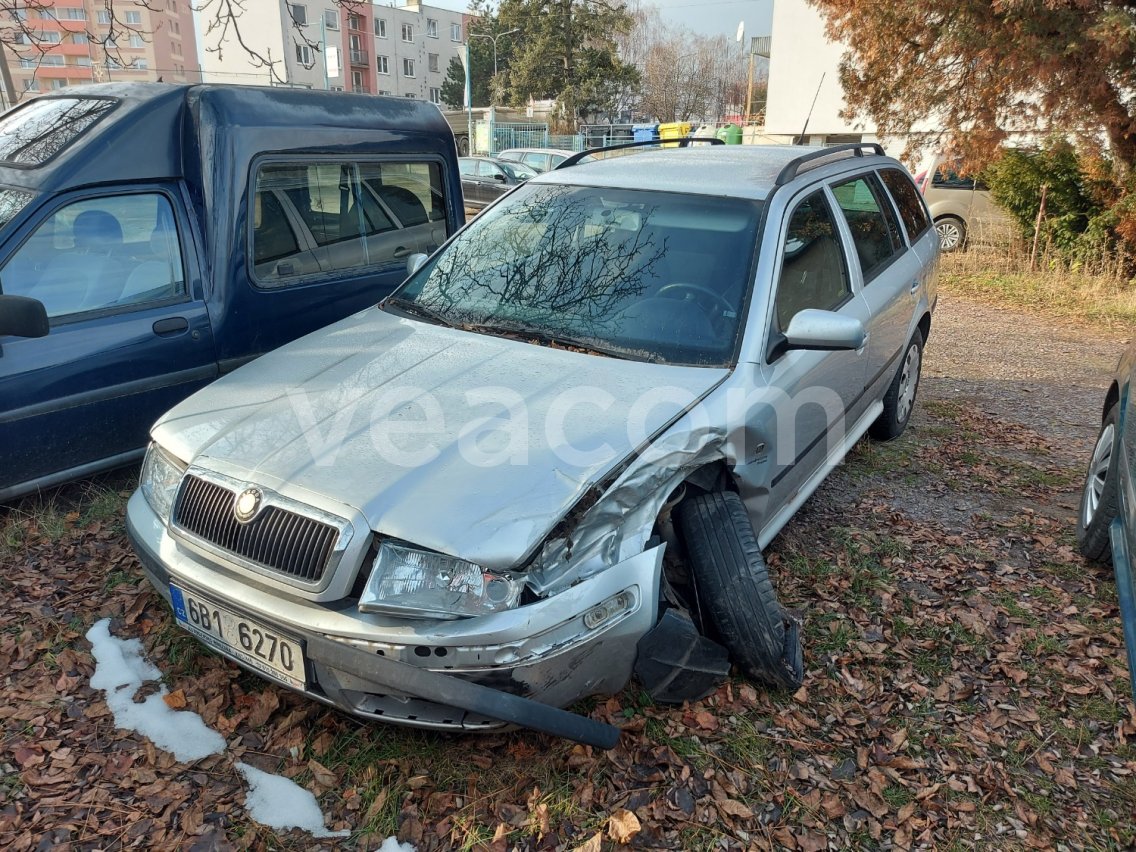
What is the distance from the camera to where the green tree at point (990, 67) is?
9.20m

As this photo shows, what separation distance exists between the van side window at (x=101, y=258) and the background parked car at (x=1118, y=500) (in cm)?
444

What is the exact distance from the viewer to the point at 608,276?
3551 millimetres

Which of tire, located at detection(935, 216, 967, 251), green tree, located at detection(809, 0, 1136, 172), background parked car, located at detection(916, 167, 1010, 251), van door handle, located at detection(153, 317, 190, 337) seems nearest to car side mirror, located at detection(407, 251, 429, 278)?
van door handle, located at detection(153, 317, 190, 337)

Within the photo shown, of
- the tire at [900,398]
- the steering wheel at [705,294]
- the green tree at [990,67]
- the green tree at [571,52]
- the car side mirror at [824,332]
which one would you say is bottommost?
the tire at [900,398]

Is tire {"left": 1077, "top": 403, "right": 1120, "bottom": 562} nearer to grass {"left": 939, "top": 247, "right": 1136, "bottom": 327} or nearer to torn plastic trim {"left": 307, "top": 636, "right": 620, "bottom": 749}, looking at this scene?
torn plastic trim {"left": 307, "top": 636, "right": 620, "bottom": 749}

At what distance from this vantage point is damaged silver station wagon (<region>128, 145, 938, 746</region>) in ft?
7.71

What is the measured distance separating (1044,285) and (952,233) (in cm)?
269

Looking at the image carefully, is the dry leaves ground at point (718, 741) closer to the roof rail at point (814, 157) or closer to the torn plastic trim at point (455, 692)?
the torn plastic trim at point (455, 692)

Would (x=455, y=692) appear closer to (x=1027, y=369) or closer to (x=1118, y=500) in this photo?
(x=1118, y=500)

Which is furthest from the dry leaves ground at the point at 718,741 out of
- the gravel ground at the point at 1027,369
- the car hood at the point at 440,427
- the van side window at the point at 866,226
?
the gravel ground at the point at 1027,369

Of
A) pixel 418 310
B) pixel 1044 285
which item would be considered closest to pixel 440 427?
pixel 418 310

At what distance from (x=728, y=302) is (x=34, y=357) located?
3125 millimetres

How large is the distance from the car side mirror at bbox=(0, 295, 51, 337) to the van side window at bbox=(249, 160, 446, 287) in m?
1.26

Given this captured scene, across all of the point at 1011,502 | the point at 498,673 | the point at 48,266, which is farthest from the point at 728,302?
the point at 48,266
